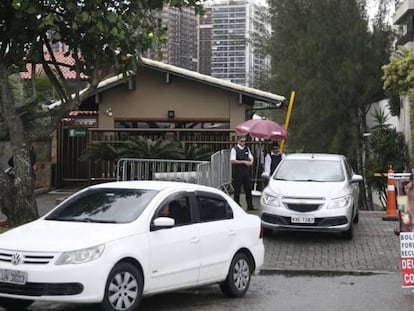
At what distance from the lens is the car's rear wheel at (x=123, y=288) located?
23.7 ft

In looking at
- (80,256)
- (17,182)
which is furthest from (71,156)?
(80,256)

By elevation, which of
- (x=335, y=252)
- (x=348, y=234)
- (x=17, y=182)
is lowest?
(x=335, y=252)

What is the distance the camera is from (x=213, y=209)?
8977mm

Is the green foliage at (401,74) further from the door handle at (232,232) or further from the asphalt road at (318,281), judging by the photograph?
the door handle at (232,232)

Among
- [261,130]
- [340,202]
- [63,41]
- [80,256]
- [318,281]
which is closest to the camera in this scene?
[80,256]

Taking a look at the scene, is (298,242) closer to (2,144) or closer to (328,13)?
→ (2,144)

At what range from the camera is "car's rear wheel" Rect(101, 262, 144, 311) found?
722cm

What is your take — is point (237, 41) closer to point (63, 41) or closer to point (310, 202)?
point (63, 41)

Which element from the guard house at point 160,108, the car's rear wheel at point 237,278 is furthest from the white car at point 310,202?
the guard house at point 160,108

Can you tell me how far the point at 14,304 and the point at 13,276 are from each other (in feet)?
3.11

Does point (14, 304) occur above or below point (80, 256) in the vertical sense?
below

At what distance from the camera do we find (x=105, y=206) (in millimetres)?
8359

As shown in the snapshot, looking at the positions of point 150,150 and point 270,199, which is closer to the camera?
point 270,199

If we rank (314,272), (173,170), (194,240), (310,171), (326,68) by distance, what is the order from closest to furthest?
1. (194,240)
2. (314,272)
3. (310,171)
4. (173,170)
5. (326,68)
